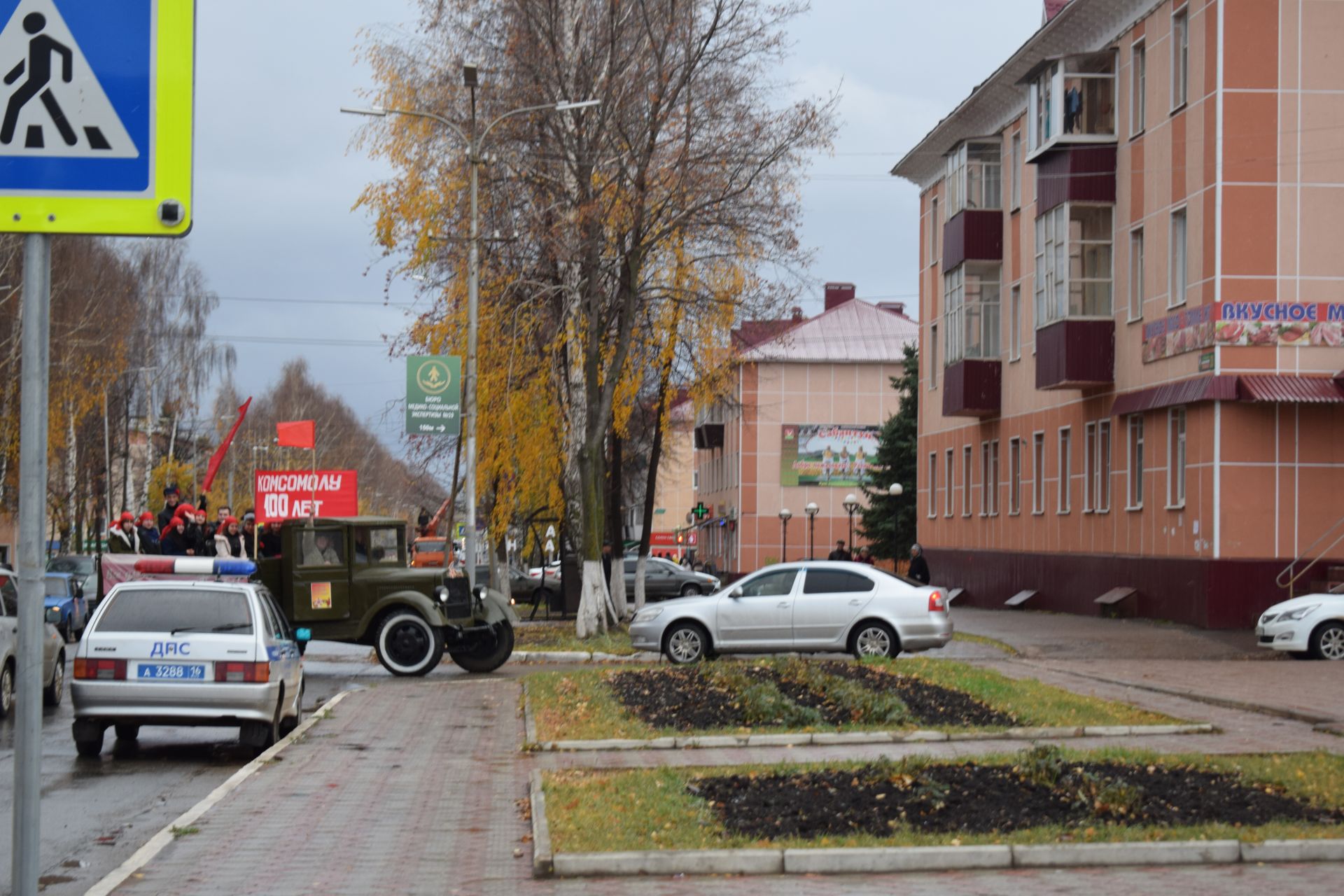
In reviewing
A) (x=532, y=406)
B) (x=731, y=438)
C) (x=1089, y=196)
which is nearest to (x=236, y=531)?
(x=532, y=406)

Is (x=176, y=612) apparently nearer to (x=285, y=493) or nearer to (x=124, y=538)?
(x=124, y=538)

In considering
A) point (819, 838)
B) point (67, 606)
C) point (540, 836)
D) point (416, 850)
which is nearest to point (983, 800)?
Answer: point (819, 838)

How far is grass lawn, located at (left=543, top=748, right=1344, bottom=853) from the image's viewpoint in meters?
8.53

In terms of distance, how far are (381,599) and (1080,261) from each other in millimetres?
19261

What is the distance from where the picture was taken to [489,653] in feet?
76.9

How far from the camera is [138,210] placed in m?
4.36

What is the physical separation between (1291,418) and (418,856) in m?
23.6

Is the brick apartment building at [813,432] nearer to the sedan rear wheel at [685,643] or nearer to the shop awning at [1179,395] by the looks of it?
the shop awning at [1179,395]

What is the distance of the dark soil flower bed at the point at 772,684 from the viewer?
49.4 ft

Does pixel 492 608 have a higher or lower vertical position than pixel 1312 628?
higher

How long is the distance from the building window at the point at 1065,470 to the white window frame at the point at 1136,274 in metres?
5.05

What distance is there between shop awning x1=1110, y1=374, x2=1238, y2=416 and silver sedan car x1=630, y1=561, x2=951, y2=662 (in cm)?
771

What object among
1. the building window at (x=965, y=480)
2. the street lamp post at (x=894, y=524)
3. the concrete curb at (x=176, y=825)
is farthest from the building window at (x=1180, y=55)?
the street lamp post at (x=894, y=524)

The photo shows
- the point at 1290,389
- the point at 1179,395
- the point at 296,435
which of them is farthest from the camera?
the point at 1179,395
